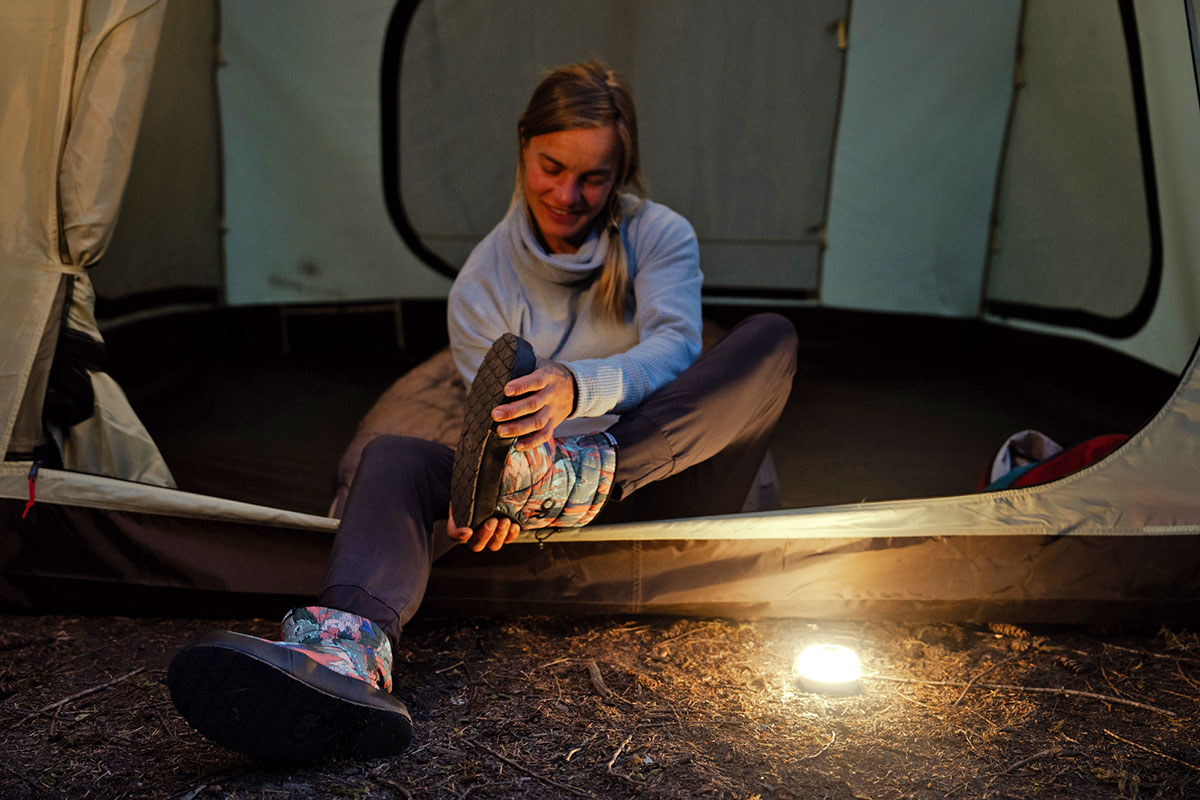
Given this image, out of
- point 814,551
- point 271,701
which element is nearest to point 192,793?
point 271,701

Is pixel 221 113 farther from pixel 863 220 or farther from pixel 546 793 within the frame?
pixel 546 793

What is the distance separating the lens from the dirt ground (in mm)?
1089

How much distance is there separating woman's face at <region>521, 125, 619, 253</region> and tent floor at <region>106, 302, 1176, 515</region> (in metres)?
0.78

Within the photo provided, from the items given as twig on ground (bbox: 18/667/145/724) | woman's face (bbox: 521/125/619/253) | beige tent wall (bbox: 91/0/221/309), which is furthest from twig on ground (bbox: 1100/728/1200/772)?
beige tent wall (bbox: 91/0/221/309)

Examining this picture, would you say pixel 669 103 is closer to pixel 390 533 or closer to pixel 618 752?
pixel 390 533

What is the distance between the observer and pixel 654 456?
125 centimetres

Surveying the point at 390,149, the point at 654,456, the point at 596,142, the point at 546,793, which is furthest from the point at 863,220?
the point at 546,793

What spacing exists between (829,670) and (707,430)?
362 mm

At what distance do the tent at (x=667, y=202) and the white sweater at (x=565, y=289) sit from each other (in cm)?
33

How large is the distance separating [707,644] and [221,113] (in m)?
2.53

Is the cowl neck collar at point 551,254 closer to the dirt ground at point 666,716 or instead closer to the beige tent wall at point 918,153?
the dirt ground at point 666,716

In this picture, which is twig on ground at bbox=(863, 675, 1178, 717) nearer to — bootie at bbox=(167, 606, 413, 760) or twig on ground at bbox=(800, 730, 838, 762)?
twig on ground at bbox=(800, 730, 838, 762)

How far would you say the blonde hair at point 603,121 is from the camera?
1445 millimetres

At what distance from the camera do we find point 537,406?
1.12 m
